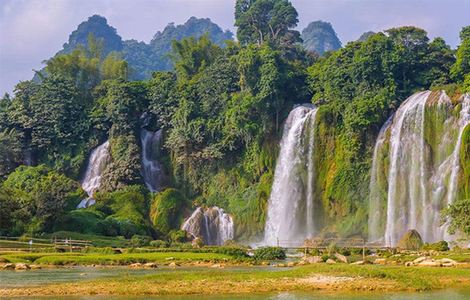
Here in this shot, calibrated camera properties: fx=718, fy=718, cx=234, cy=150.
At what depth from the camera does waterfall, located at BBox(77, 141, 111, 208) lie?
7544 centimetres

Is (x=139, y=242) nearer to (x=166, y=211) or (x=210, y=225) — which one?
(x=166, y=211)

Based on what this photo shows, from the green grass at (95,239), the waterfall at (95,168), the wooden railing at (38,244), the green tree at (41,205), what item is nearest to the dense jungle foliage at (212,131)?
the green tree at (41,205)

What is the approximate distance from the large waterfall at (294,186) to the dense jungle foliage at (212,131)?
105 cm

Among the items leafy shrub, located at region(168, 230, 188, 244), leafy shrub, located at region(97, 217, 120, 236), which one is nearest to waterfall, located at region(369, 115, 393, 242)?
leafy shrub, located at region(168, 230, 188, 244)

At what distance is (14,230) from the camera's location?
53812 mm

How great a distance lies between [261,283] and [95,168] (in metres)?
51.5

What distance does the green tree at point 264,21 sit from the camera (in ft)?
311

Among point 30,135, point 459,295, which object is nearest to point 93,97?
point 30,135

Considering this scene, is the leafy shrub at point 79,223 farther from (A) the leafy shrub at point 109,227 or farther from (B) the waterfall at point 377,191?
(B) the waterfall at point 377,191

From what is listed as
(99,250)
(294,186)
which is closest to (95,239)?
(99,250)

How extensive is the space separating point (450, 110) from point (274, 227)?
19.0 meters

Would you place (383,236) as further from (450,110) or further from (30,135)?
(30,135)

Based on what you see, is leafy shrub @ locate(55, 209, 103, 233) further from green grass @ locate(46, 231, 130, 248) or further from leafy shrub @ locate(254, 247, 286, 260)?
leafy shrub @ locate(254, 247, 286, 260)

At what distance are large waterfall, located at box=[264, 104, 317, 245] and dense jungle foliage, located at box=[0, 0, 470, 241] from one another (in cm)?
105
